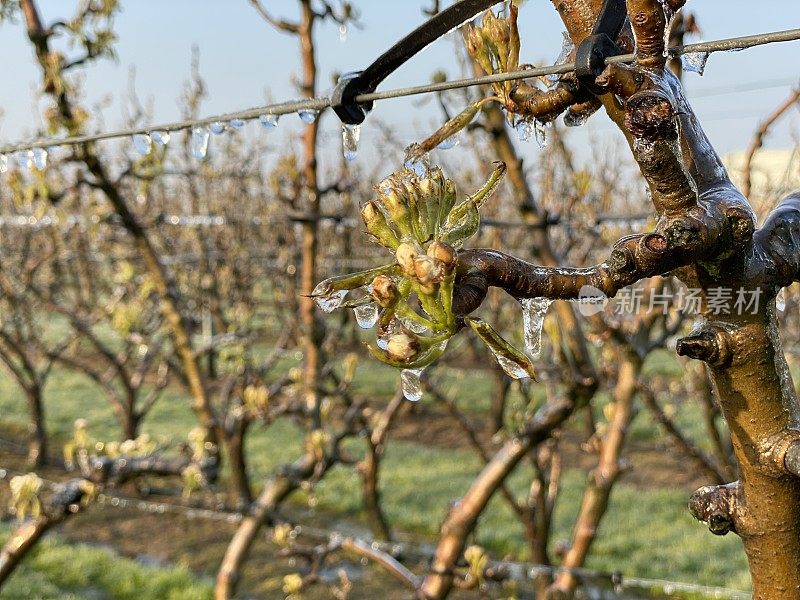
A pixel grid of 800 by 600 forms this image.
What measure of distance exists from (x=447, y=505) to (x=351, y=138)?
4328mm

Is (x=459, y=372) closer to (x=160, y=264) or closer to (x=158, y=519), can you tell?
(x=158, y=519)

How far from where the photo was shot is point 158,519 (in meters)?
4.91

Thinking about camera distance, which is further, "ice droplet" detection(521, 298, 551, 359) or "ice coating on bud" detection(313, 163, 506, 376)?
"ice droplet" detection(521, 298, 551, 359)

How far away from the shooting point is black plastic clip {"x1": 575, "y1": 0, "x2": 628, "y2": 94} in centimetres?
61

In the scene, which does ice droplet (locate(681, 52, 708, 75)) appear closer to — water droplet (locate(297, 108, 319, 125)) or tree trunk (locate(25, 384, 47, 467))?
water droplet (locate(297, 108, 319, 125))

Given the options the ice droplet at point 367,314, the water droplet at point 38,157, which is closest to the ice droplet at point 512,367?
the ice droplet at point 367,314

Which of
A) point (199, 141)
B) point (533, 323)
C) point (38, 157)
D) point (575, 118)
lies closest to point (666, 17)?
point (575, 118)

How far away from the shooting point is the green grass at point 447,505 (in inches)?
157

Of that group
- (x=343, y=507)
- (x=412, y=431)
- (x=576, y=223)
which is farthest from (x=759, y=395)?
(x=412, y=431)

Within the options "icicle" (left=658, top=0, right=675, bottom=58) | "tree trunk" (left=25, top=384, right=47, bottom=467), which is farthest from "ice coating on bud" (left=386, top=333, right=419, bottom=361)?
"tree trunk" (left=25, top=384, right=47, bottom=467)

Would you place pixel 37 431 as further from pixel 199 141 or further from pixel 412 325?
pixel 412 325

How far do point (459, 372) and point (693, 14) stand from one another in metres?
6.83

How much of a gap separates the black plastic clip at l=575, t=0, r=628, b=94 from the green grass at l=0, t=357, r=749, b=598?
356 cm

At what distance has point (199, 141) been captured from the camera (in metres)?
1.07
